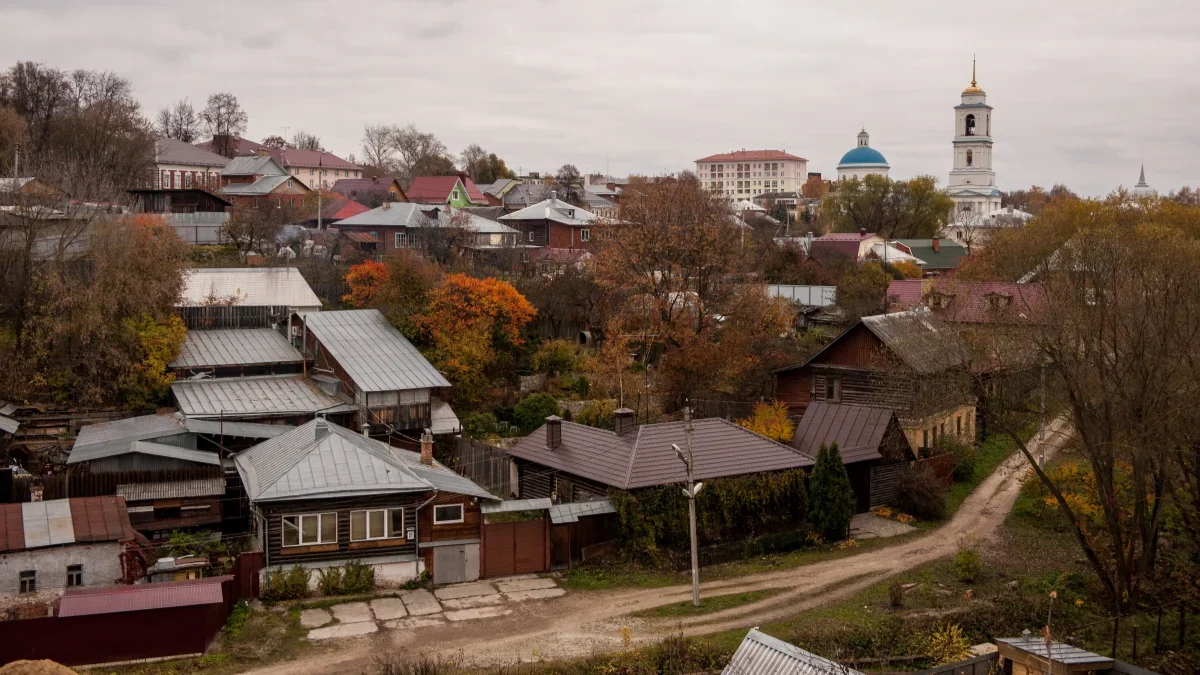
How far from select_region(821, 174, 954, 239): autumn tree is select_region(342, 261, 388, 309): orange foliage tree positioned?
50.5 meters

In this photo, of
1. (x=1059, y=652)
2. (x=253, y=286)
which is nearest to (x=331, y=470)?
(x=1059, y=652)

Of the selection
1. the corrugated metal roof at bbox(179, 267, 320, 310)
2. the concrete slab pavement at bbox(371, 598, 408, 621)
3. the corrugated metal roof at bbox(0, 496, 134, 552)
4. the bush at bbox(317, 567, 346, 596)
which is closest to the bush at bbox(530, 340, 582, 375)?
the corrugated metal roof at bbox(179, 267, 320, 310)

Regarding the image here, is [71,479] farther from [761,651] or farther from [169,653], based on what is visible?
[761,651]

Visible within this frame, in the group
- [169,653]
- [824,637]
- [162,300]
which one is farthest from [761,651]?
[162,300]

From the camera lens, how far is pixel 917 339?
31.3m

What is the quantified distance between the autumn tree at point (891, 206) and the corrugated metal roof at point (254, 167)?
41772mm

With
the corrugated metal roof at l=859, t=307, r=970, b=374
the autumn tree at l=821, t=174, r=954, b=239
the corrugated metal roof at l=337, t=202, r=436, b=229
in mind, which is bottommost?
the corrugated metal roof at l=859, t=307, r=970, b=374

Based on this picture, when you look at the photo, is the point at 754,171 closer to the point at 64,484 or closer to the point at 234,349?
the point at 234,349

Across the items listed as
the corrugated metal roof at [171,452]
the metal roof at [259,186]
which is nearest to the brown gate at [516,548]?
the corrugated metal roof at [171,452]

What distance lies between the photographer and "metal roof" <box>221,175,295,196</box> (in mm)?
70812

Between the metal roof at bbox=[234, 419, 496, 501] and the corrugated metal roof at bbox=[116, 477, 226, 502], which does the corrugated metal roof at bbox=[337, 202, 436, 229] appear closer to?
the metal roof at bbox=[234, 419, 496, 501]

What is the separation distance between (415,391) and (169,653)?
13.9 meters

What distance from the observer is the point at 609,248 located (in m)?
38.9

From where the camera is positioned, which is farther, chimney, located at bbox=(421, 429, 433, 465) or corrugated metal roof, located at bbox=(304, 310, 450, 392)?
corrugated metal roof, located at bbox=(304, 310, 450, 392)
